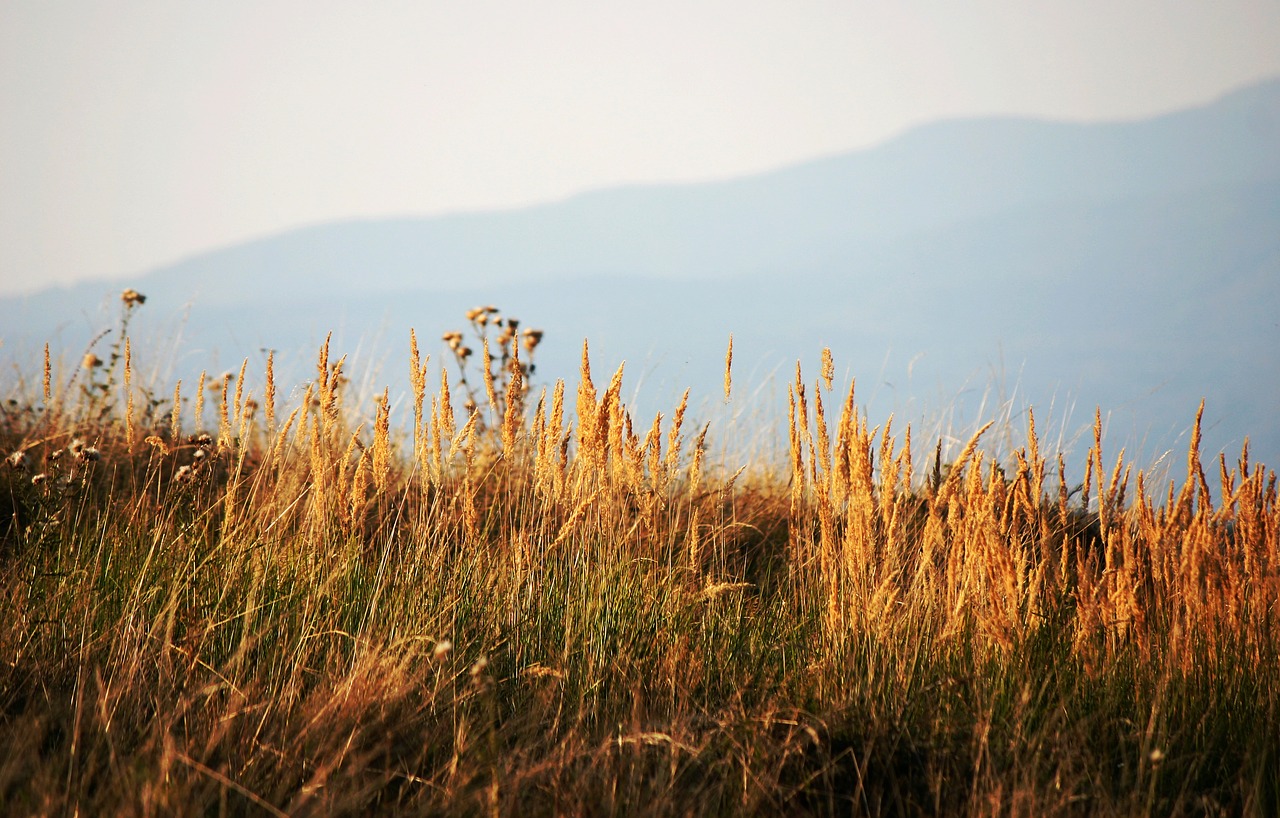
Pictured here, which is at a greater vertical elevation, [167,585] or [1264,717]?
[167,585]

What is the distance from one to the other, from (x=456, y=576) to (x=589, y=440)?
588mm

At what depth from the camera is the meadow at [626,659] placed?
6.47 ft

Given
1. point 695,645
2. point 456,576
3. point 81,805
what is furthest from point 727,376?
point 81,805

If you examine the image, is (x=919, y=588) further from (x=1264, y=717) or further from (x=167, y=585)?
(x=167, y=585)

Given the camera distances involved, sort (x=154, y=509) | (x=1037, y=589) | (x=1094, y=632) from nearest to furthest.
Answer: (x=1094, y=632), (x=1037, y=589), (x=154, y=509)

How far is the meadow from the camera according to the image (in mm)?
1973

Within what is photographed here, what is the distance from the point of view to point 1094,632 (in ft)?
8.45

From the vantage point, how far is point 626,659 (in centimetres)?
255

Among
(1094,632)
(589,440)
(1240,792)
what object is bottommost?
(1240,792)

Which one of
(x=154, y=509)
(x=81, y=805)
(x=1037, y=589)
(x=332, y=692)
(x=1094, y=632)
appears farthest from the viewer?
(x=154, y=509)

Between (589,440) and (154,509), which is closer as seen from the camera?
(589,440)

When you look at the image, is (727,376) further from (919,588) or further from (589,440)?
(919,588)

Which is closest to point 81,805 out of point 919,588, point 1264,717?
point 919,588

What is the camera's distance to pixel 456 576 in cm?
291
